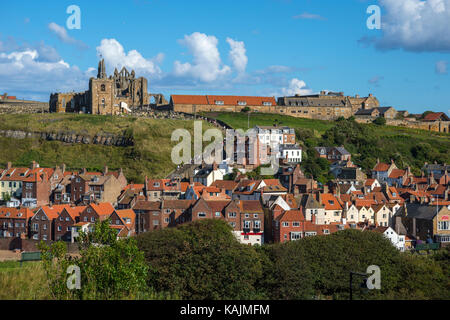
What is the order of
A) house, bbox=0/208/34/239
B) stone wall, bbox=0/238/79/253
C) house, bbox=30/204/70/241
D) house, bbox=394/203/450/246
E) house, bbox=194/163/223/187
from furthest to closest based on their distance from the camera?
house, bbox=194/163/223/187
house, bbox=394/203/450/246
house, bbox=0/208/34/239
house, bbox=30/204/70/241
stone wall, bbox=0/238/79/253

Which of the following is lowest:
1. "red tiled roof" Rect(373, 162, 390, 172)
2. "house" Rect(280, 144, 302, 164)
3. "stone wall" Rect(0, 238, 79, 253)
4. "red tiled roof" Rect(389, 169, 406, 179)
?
"stone wall" Rect(0, 238, 79, 253)

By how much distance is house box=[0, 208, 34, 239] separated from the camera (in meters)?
52.8

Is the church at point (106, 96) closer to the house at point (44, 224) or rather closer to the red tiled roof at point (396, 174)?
the house at point (44, 224)

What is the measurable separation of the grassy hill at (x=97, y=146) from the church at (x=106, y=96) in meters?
5.35

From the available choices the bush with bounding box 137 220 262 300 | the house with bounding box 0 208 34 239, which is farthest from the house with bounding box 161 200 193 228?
the house with bounding box 0 208 34 239

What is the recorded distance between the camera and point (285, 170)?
6719 cm

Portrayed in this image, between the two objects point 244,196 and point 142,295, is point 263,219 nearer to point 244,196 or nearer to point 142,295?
point 244,196

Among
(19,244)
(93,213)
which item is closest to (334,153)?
(93,213)

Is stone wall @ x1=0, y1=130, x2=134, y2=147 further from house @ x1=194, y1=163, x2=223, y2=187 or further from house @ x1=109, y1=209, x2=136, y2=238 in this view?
house @ x1=109, y1=209, x2=136, y2=238

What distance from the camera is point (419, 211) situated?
188 ft

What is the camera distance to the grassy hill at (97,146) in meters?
69.9

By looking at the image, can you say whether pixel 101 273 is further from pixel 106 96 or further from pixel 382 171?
pixel 106 96

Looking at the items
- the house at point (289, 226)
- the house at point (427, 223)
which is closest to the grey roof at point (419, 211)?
the house at point (427, 223)

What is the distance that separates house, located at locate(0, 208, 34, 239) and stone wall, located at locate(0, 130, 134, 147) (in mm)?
22884
